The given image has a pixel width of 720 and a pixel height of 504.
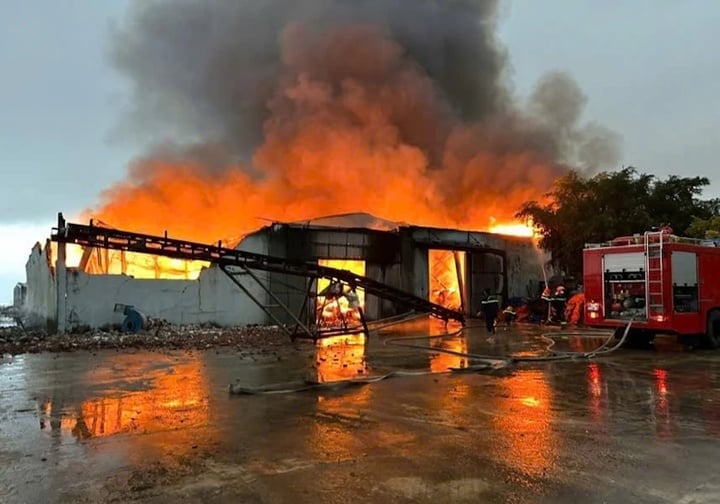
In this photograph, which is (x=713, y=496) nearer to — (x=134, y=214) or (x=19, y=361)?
(x=19, y=361)

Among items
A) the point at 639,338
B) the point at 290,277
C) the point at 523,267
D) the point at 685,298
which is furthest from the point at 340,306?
the point at 523,267

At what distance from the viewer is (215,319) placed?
56.5 ft

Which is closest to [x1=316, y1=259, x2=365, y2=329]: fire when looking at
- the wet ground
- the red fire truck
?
the red fire truck

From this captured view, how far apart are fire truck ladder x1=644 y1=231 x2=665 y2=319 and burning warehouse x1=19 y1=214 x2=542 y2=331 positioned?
589 centimetres

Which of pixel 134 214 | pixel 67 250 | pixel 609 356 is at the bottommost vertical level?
pixel 609 356

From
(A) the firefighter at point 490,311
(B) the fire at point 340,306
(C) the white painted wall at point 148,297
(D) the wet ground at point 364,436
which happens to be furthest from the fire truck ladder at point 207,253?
(B) the fire at point 340,306

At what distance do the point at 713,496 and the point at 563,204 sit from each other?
19.8 m

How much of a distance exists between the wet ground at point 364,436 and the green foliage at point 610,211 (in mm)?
12475

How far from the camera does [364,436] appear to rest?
16.2 feet

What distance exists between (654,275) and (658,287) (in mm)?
259

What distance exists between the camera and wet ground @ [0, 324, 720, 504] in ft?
12.1

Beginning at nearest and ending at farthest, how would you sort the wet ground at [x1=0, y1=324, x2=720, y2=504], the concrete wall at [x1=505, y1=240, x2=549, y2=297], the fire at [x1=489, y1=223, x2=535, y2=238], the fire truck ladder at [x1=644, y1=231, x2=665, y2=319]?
the wet ground at [x1=0, y1=324, x2=720, y2=504] < the fire truck ladder at [x1=644, y1=231, x2=665, y2=319] < the concrete wall at [x1=505, y1=240, x2=549, y2=297] < the fire at [x1=489, y1=223, x2=535, y2=238]

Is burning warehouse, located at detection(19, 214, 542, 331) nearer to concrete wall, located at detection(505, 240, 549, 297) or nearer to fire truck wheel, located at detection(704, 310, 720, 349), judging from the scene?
concrete wall, located at detection(505, 240, 549, 297)

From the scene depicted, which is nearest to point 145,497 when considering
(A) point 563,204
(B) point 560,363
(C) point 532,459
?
(C) point 532,459
